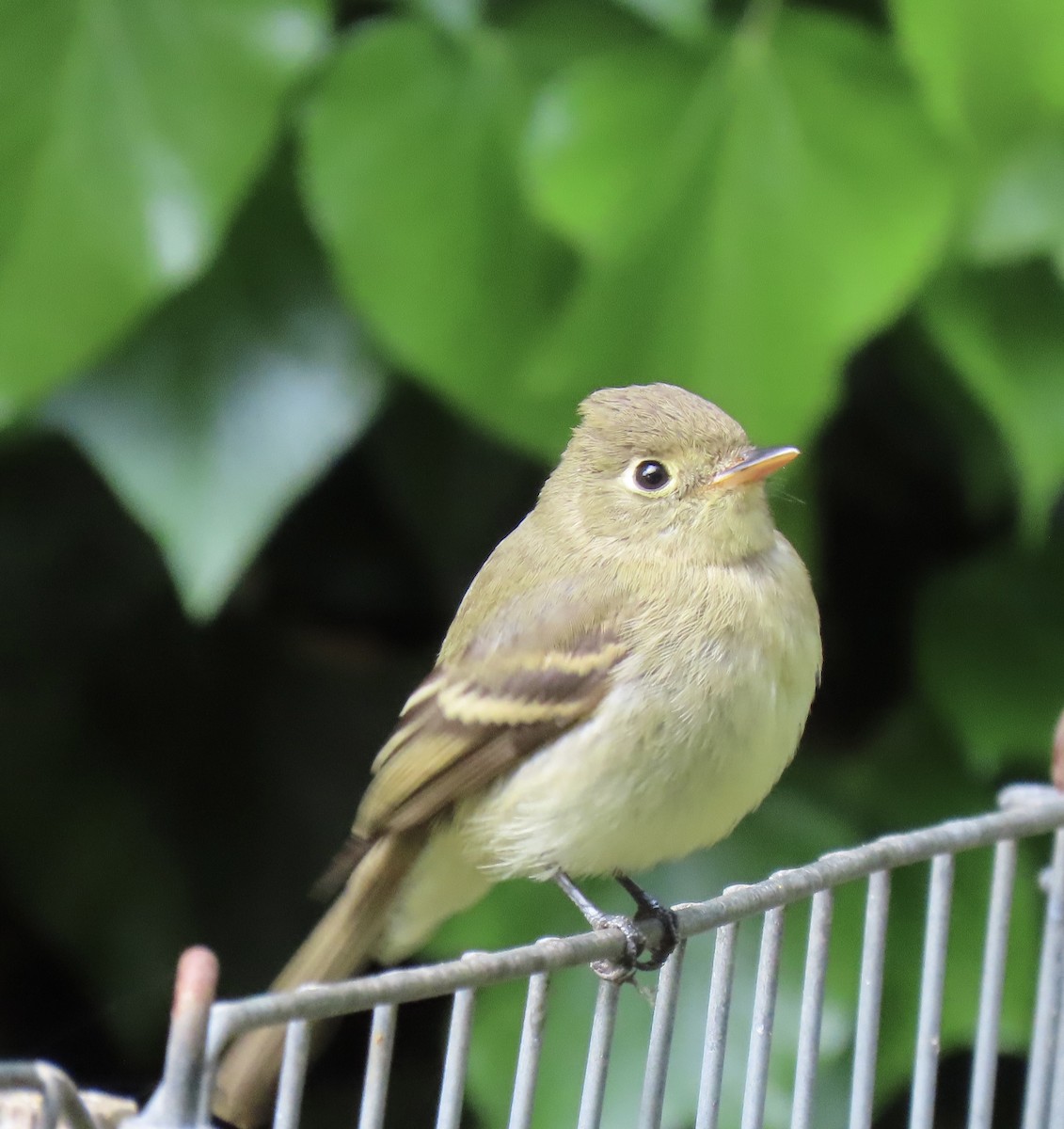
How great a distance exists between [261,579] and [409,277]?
1.82ft

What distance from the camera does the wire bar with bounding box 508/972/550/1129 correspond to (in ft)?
2.15

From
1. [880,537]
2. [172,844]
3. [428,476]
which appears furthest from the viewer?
[880,537]

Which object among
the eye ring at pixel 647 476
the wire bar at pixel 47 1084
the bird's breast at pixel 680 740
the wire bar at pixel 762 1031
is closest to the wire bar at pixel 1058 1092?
the bird's breast at pixel 680 740

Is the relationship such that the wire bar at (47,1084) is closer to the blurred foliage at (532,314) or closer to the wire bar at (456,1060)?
the wire bar at (456,1060)

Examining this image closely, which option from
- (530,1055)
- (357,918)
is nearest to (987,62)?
(357,918)

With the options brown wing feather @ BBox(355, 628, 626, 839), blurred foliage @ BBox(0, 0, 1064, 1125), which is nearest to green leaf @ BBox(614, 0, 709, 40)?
blurred foliage @ BBox(0, 0, 1064, 1125)

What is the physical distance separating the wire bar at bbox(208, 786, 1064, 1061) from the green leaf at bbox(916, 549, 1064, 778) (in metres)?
0.43

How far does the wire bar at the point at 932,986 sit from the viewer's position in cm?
88

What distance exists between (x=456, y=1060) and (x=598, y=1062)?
110mm

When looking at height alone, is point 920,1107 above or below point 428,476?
below

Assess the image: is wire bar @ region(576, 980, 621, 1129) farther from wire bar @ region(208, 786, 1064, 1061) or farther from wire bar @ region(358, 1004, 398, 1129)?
wire bar @ region(358, 1004, 398, 1129)

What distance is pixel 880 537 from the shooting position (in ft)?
6.14

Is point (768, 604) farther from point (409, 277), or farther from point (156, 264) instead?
point (156, 264)

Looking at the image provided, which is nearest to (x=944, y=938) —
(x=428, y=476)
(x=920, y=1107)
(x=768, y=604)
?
(x=920, y=1107)
